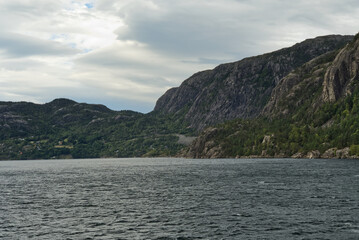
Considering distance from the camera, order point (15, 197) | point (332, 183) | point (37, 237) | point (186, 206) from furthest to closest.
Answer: point (332, 183)
point (15, 197)
point (186, 206)
point (37, 237)

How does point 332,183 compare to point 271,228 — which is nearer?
point 271,228

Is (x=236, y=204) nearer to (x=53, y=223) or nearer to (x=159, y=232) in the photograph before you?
(x=159, y=232)

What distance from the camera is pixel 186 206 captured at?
211ft

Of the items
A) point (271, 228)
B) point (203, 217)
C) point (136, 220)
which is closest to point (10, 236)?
point (136, 220)

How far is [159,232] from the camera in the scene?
4491 cm

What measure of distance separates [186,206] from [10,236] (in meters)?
31.6

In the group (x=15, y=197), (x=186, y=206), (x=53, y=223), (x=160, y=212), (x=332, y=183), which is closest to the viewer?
(x=53, y=223)

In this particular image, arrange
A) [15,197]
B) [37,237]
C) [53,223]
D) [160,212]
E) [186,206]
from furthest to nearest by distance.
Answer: [15,197]
[186,206]
[160,212]
[53,223]
[37,237]

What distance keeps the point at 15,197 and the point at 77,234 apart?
4734 centimetres

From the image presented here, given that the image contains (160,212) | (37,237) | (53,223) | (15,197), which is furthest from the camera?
(15,197)

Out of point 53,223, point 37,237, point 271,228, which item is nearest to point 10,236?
point 37,237

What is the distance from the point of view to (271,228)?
45.1m

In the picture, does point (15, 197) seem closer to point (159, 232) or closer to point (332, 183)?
point (159, 232)

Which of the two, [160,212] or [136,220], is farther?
[160,212]
